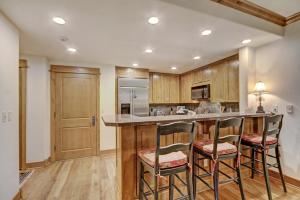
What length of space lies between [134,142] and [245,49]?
8.75 feet

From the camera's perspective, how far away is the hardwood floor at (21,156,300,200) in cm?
219

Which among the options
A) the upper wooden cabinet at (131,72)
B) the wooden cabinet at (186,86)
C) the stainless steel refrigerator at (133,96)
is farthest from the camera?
the wooden cabinet at (186,86)

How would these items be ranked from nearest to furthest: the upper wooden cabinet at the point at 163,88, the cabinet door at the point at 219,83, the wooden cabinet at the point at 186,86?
the cabinet door at the point at 219,83, the wooden cabinet at the point at 186,86, the upper wooden cabinet at the point at 163,88

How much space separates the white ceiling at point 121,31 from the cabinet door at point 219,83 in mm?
342

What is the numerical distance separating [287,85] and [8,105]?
13.2 ft

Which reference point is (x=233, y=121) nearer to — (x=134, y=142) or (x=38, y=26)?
(x=134, y=142)

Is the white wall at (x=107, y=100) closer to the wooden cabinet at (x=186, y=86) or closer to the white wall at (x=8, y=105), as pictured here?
the white wall at (x=8, y=105)

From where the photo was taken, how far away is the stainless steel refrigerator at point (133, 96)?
169 inches

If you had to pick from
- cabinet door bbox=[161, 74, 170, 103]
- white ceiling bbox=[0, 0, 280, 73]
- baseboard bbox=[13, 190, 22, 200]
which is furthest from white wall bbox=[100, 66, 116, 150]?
baseboard bbox=[13, 190, 22, 200]

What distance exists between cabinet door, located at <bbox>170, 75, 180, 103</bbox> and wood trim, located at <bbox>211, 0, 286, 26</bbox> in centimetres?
330

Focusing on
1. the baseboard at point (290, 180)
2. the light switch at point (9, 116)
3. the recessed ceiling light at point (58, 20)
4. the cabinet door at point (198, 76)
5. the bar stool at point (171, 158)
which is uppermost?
the recessed ceiling light at point (58, 20)

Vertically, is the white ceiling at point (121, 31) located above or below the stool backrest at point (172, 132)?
above

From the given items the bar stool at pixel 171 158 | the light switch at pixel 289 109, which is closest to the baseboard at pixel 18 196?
the bar stool at pixel 171 158

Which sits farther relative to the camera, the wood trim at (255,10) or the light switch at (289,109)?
the light switch at (289,109)
